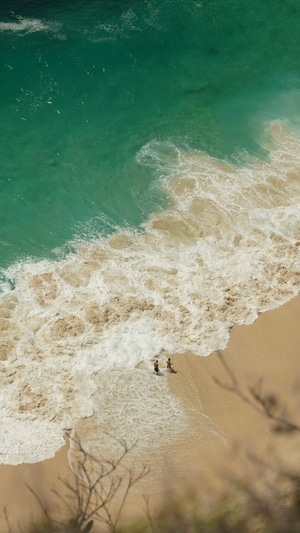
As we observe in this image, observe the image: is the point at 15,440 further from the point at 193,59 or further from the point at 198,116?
the point at 193,59

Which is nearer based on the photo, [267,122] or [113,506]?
[113,506]

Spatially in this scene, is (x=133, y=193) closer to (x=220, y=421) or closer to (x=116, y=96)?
(x=116, y=96)

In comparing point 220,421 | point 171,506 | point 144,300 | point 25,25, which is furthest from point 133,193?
point 25,25

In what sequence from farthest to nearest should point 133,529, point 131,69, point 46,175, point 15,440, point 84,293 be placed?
point 131,69
point 46,175
point 84,293
point 15,440
point 133,529

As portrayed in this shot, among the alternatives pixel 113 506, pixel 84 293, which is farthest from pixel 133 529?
pixel 84 293

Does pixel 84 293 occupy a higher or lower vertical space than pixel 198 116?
lower

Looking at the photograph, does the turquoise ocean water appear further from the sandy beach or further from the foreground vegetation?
the foreground vegetation
